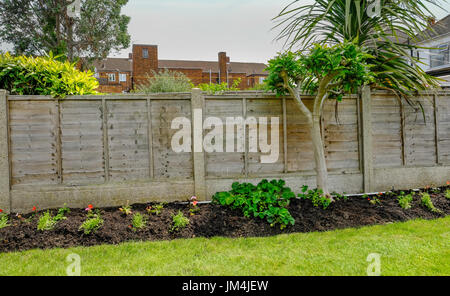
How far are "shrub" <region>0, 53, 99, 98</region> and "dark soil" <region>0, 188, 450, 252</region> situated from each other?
1.81m

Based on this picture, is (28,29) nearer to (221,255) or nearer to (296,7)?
(296,7)

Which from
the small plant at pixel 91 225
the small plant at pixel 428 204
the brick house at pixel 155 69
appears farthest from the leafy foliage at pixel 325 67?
the brick house at pixel 155 69

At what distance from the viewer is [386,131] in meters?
5.18

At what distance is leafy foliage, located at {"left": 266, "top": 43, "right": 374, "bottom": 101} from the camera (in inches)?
149

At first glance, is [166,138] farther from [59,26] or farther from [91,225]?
[59,26]

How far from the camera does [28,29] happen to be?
1478 cm

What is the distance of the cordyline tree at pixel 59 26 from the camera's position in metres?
14.2

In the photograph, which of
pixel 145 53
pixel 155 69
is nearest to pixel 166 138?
pixel 155 69

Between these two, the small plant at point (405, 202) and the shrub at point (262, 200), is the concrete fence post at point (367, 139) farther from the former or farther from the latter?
the shrub at point (262, 200)

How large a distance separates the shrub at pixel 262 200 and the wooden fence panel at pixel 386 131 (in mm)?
2004

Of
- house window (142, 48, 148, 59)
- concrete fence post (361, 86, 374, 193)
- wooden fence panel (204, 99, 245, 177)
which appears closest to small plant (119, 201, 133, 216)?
wooden fence panel (204, 99, 245, 177)

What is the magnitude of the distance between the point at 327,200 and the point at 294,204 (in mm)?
471
